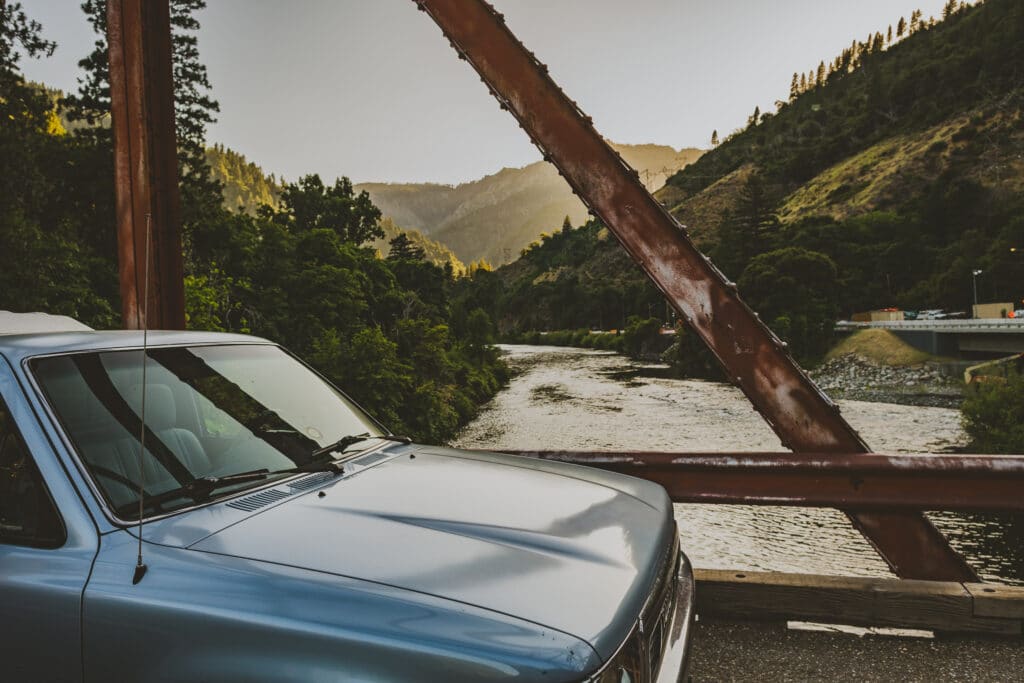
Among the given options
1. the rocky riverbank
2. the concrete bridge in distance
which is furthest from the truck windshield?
the concrete bridge in distance

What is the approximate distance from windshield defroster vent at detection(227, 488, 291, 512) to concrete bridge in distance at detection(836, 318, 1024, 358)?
152ft

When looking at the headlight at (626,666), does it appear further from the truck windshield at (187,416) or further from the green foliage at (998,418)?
the green foliage at (998,418)

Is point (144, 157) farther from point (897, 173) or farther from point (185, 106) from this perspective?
point (897, 173)

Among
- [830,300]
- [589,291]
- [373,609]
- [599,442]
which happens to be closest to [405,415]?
[599,442]

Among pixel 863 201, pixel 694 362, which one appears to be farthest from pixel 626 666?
pixel 863 201

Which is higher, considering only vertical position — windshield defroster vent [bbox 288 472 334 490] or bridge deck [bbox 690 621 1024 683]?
windshield defroster vent [bbox 288 472 334 490]

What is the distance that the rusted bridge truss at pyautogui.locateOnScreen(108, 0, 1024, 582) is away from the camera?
297 centimetres

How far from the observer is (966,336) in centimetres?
4181

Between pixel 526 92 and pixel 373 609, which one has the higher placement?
pixel 526 92

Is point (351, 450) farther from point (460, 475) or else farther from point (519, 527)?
point (519, 527)

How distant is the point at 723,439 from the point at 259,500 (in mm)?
23689

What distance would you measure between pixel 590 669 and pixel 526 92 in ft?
9.02

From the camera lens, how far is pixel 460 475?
7.70ft

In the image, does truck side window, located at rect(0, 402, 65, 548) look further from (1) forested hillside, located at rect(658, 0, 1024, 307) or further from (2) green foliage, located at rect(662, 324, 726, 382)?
(1) forested hillside, located at rect(658, 0, 1024, 307)
